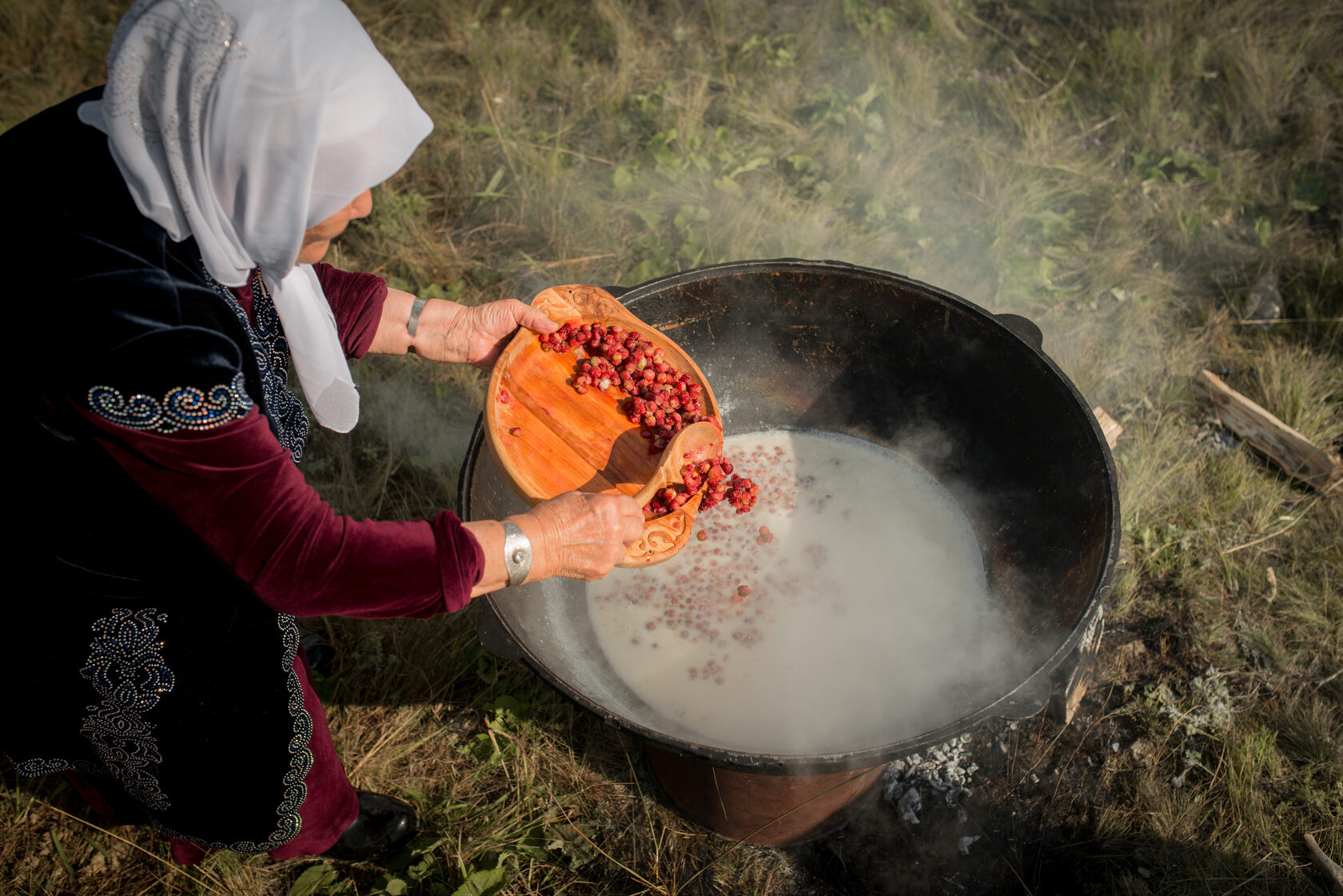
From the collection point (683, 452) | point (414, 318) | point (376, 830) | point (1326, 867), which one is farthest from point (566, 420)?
point (1326, 867)

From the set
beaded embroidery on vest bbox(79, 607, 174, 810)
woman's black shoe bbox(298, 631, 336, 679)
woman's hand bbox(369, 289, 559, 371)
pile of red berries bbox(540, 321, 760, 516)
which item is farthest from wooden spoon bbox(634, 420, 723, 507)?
woman's black shoe bbox(298, 631, 336, 679)

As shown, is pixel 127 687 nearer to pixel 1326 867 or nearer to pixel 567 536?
pixel 567 536

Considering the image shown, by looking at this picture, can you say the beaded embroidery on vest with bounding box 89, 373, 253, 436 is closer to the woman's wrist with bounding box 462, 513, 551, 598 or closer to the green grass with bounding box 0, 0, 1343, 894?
the woman's wrist with bounding box 462, 513, 551, 598

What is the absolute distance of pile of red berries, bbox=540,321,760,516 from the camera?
2109 millimetres

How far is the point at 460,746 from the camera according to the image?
2.49 meters

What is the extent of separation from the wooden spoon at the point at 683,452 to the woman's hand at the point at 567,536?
230 millimetres

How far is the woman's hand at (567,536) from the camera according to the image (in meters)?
1.45

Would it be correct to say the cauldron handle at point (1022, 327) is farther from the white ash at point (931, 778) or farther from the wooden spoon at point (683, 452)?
the white ash at point (931, 778)

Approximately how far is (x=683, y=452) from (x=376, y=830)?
139cm

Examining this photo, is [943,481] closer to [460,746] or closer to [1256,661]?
[1256,661]

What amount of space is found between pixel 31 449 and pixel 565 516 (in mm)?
847

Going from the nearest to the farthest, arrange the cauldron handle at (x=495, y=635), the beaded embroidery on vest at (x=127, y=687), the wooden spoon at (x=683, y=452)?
the beaded embroidery on vest at (x=127, y=687), the cauldron handle at (x=495, y=635), the wooden spoon at (x=683, y=452)

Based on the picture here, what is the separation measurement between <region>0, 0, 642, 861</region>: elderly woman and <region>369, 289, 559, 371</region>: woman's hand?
1.26 feet

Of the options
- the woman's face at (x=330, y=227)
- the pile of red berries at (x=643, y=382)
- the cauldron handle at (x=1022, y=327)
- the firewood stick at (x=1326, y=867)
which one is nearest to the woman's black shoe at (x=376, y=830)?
the pile of red berries at (x=643, y=382)
